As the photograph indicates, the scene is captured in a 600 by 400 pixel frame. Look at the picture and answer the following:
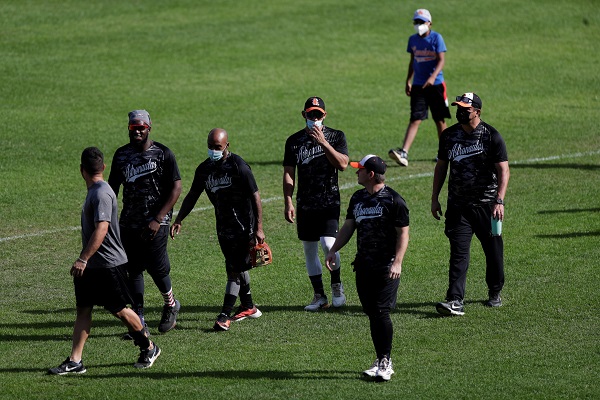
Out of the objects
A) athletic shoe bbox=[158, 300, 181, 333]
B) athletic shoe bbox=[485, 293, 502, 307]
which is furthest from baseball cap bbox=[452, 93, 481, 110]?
athletic shoe bbox=[158, 300, 181, 333]

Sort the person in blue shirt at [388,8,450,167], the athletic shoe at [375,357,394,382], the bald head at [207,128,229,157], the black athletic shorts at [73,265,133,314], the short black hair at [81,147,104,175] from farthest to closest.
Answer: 1. the person in blue shirt at [388,8,450,167]
2. the bald head at [207,128,229,157]
3. the black athletic shorts at [73,265,133,314]
4. the short black hair at [81,147,104,175]
5. the athletic shoe at [375,357,394,382]

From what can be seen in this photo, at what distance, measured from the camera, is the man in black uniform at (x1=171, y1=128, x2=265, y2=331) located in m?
11.2

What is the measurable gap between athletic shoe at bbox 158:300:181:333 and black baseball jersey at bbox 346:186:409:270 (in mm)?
2503

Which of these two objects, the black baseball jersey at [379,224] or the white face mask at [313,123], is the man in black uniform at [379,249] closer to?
the black baseball jersey at [379,224]

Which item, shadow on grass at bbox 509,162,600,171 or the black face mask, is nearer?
the black face mask

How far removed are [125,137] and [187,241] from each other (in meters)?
6.18

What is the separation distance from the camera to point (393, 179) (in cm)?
1792

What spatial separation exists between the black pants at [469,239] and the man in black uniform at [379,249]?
7.04 ft

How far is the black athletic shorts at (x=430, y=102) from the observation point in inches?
745

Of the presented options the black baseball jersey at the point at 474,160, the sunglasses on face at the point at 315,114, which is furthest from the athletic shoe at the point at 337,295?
the sunglasses on face at the point at 315,114

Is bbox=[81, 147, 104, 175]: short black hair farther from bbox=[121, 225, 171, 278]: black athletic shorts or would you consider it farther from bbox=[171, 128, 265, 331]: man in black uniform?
bbox=[171, 128, 265, 331]: man in black uniform

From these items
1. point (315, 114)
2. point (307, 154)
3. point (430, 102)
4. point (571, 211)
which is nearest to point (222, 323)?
point (307, 154)

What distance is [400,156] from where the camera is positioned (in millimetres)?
18734

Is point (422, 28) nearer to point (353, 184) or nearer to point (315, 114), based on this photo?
point (353, 184)
